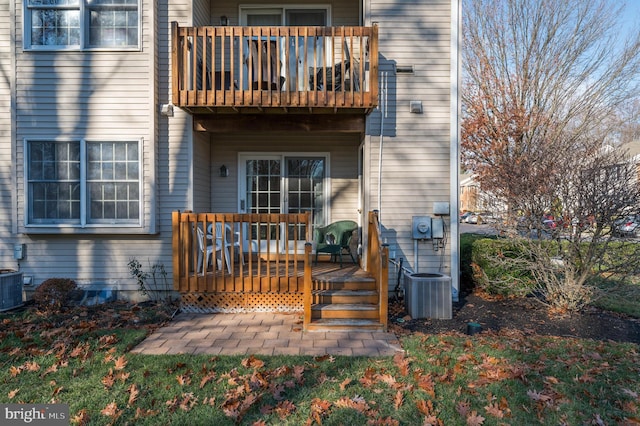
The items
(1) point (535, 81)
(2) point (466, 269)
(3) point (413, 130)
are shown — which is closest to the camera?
(3) point (413, 130)

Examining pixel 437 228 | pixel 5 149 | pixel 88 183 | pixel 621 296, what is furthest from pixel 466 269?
pixel 5 149

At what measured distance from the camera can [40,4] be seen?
6477 millimetres

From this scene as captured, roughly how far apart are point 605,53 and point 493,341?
41.8ft

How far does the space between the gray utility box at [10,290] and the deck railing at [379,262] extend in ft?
18.7

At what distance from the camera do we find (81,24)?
21.1 feet

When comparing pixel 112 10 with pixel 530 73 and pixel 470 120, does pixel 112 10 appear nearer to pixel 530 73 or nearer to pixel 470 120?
pixel 470 120

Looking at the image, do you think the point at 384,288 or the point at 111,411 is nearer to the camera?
the point at 111,411

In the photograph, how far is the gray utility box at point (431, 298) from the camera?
5617mm

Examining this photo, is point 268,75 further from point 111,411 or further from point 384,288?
point 111,411

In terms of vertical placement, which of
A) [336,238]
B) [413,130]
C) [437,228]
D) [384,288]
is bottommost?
[384,288]

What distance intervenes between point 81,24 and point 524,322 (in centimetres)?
851

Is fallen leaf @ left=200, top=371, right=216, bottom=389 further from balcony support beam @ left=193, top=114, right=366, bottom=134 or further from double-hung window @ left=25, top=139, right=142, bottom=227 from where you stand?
balcony support beam @ left=193, top=114, right=366, bottom=134

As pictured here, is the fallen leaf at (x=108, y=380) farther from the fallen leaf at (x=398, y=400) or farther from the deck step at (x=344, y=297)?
the deck step at (x=344, y=297)

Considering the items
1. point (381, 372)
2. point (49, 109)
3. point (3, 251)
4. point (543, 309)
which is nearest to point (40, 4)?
point (49, 109)
